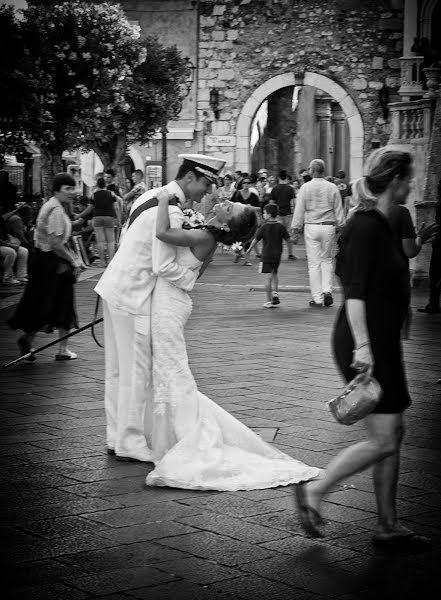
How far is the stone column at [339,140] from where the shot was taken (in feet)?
180

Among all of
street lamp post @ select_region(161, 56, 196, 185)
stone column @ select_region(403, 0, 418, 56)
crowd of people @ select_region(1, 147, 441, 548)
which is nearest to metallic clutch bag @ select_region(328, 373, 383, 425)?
crowd of people @ select_region(1, 147, 441, 548)

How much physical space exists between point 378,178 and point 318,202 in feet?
33.2

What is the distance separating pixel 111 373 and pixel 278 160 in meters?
37.6

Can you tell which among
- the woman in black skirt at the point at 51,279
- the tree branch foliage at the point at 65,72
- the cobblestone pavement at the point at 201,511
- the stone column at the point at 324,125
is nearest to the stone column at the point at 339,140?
the stone column at the point at 324,125

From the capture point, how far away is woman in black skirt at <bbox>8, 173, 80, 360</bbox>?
9.62m

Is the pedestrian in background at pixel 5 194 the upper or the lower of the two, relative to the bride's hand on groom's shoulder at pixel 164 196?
lower

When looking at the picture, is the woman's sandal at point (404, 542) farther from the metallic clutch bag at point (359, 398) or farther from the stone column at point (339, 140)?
the stone column at point (339, 140)

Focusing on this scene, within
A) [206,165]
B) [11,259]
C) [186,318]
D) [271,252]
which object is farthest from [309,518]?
[11,259]

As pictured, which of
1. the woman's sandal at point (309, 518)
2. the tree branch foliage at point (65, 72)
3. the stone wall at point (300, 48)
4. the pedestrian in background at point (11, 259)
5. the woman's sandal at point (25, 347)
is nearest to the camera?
the woman's sandal at point (309, 518)

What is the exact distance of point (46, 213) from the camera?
31.6 feet

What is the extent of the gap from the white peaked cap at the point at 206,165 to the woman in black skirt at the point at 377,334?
161cm

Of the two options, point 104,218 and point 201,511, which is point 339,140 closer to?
point 104,218

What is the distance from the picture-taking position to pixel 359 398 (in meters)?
4.31

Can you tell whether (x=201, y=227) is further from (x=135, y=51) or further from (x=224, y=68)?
(x=224, y=68)
